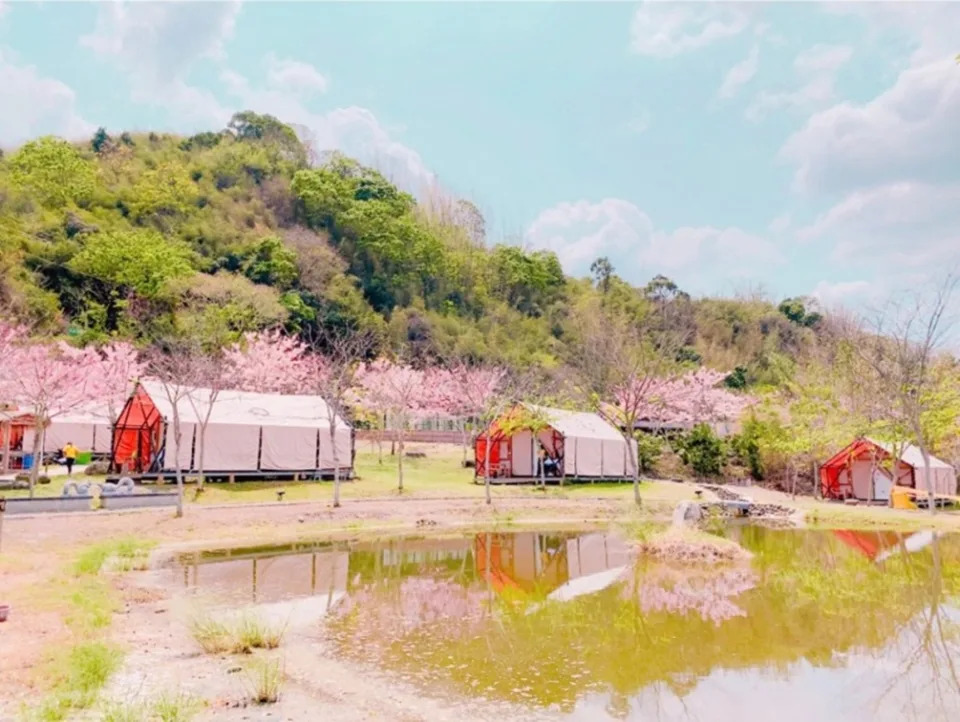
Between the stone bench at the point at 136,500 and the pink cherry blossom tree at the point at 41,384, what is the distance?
2584 millimetres

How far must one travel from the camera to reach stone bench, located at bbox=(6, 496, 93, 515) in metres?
16.9

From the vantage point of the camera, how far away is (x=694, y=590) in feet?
36.9

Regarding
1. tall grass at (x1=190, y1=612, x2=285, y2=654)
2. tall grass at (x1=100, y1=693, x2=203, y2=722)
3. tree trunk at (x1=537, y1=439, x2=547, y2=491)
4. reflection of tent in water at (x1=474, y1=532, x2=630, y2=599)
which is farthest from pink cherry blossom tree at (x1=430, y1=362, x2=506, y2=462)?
tall grass at (x1=100, y1=693, x2=203, y2=722)

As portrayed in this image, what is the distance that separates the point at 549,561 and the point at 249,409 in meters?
16.6

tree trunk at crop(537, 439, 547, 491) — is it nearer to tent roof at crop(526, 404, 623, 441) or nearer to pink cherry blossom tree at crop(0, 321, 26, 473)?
tent roof at crop(526, 404, 623, 441)

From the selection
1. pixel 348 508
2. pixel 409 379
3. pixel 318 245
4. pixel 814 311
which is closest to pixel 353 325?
pixel 318 245

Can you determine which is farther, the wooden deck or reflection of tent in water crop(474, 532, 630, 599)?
the wooden deck

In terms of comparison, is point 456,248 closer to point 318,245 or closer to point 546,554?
point 318,245

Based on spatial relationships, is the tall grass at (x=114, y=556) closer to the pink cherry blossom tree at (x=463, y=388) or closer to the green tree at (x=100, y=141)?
the pink cherry blossom tree at (x=463, y=388)

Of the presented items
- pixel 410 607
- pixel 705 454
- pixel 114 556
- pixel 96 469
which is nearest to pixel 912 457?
pixel 705 454

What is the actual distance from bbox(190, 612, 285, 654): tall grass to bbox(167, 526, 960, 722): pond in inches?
30.2


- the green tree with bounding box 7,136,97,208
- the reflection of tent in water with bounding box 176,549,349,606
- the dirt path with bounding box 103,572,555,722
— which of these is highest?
the green tree with bounding box 7,136,97,208

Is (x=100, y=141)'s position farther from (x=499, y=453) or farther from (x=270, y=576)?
(x=270, y=576)

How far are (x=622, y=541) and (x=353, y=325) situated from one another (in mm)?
42116
